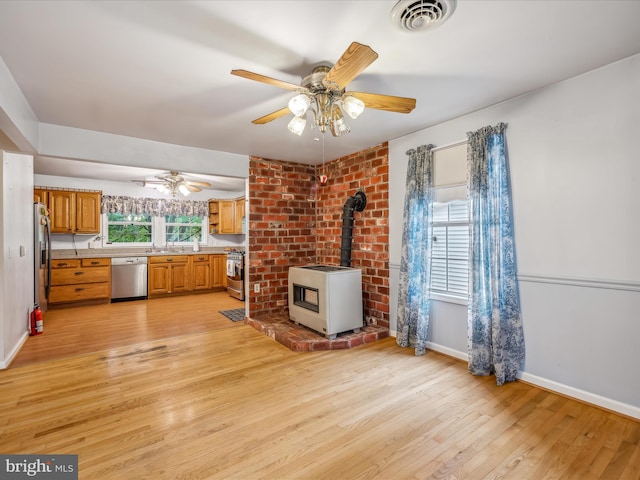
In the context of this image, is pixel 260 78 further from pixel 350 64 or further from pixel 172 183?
pixel 172 183

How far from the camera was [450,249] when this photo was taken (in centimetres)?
315

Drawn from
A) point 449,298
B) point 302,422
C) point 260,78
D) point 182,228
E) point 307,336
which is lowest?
point 302,422

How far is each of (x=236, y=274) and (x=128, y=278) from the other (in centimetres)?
199

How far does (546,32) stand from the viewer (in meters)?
1.70

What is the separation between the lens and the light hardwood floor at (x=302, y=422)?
1.62m

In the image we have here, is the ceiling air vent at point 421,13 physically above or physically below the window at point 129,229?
above

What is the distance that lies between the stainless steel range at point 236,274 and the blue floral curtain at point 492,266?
4.18 metres

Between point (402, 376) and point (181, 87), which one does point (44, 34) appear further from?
point (402, 376)

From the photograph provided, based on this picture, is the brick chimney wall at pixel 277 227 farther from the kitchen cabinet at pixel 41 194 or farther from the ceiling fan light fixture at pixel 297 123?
the kitchen cabinet at pixel 41 194

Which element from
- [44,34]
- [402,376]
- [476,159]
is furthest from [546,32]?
[44,34]

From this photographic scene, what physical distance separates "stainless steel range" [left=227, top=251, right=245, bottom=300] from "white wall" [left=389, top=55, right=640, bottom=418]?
456cm

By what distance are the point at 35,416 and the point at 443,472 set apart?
263 cm

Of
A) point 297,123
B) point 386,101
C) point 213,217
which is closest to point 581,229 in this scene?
point 386,101

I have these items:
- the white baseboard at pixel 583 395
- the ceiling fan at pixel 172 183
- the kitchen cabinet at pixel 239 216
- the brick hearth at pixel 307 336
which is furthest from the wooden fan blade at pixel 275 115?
the kitchen cabinet at pixel 239 216
